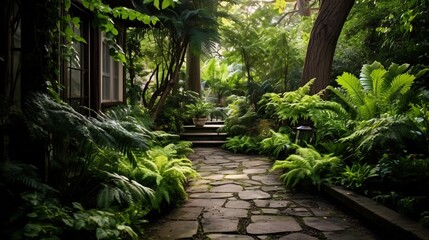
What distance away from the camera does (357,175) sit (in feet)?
Answer: 13.5

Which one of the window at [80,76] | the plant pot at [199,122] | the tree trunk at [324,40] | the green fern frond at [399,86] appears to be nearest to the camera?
the window at [80,76]

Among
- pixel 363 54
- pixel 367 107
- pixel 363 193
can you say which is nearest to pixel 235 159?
pixel 367 107

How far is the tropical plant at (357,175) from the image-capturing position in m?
3.99

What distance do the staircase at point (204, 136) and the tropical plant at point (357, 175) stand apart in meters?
5.71

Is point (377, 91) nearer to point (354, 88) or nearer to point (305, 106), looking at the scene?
point (354, 88)

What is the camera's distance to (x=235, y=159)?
7.57 m

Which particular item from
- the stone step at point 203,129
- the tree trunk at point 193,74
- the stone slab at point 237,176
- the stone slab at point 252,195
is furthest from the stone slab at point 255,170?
the tree trunk at point 193,74

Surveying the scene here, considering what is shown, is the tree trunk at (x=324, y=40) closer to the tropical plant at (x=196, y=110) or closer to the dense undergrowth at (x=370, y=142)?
the dense undergrowth at (x=370, y=142)

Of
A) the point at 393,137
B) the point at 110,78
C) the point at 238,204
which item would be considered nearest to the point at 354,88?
the point at 393,137

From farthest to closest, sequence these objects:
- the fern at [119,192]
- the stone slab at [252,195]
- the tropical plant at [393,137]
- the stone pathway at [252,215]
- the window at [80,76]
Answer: the window at [80,76] < the stone slab at [252,195] < the tropical plant at [393,137] < the stone pathway at [252,215] < the fern at [119,192]

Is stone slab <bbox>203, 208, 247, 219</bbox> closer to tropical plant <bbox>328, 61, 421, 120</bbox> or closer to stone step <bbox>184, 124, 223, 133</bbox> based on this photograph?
tropical plant <bbox>328, 61, 421, 120</bbox>

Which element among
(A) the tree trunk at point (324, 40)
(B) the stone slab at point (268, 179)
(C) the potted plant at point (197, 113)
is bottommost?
(B) the stone slab at point (268, 179)

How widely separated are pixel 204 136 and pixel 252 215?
676 centimetres

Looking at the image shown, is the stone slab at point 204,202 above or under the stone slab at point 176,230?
above
